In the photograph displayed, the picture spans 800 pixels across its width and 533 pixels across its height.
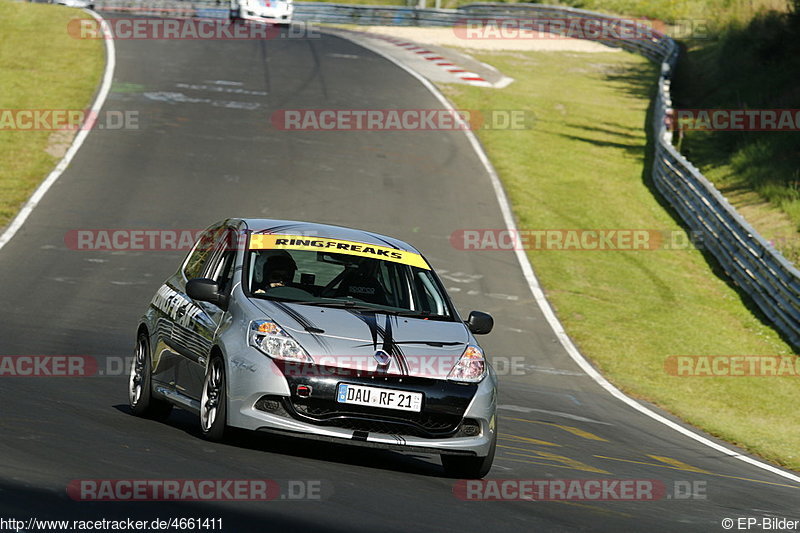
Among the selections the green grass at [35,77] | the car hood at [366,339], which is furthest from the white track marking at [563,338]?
the green grass at [35,77]

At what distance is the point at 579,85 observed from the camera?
4041 centimetres

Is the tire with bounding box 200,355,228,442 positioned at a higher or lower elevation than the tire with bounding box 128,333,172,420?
higher

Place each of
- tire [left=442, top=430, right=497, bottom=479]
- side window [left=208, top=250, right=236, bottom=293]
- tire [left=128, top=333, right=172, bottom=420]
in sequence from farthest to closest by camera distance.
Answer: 1. tire [left=128, top=333, right=172, bottom=420]
2. side window [left=208, top=250, right=236, bottom=293]
3. tire [left=442, top=430, right=497, bottom=479]

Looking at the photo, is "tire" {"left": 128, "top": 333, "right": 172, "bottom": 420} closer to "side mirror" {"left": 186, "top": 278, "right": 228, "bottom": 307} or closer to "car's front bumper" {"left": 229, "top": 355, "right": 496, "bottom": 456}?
"side mirror" {"left": 186, "top": 278, "right": 228, "bottom": 307}

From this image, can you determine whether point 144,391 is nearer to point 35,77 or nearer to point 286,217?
point 286,217

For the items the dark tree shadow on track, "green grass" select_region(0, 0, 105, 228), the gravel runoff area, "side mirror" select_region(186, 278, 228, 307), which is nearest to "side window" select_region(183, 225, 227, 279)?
"side mirror" select_region(186, 278, 228, 307)

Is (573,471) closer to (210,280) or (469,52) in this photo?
(210,280)

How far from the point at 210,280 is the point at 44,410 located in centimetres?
160

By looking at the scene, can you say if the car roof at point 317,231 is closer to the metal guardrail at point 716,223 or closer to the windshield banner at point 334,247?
the windshield banner at point 334,247

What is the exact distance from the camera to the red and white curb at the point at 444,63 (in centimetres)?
3825

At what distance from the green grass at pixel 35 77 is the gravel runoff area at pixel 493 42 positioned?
13.4m

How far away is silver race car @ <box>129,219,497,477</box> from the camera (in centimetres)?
793

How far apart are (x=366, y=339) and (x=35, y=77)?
84.5 ft

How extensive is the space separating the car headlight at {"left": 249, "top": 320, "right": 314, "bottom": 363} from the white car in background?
40.0 metres
